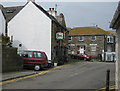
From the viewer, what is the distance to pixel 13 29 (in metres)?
24.8

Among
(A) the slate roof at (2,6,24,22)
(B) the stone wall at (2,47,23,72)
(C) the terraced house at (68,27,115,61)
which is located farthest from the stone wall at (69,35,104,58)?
(B) the stone wall at (2,47,23,72)

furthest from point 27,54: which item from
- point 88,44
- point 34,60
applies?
point 88,44

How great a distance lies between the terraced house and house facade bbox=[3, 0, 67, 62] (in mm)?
17521

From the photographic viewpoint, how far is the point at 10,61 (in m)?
14.3

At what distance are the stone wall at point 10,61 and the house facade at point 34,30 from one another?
28.7 ft

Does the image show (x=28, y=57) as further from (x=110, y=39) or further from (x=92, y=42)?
(x=110, y=39)

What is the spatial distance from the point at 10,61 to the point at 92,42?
29.1m

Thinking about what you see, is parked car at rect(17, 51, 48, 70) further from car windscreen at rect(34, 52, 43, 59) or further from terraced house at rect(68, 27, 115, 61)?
terraced house at rect(68, 27, 115, 61)

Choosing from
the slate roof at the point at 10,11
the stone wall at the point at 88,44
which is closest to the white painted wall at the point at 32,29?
the slate roof at the point at 10,11

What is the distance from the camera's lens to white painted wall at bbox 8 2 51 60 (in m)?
23.7

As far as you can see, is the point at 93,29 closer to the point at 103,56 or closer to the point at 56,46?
the point at 103,56

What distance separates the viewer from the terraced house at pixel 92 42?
130 ft

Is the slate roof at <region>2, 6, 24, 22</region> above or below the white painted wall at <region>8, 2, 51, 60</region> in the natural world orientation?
above

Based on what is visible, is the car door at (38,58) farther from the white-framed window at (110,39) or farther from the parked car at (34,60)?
the white-framed window at (110,39)
